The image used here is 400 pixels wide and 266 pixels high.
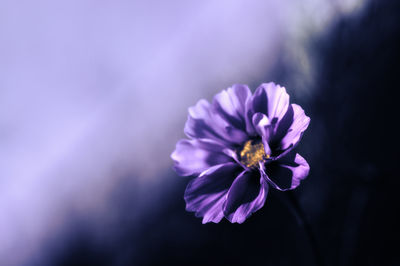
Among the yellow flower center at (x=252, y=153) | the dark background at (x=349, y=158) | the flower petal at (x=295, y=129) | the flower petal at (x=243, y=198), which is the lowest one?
the dark background at (x=349, y=158)

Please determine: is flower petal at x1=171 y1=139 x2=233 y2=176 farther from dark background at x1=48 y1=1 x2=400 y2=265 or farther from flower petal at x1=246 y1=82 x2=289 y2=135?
dark background at x1=48 y1=1 x2=400 y2=265

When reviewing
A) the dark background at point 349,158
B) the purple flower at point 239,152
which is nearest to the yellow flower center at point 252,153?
the purple flower at point 239,152

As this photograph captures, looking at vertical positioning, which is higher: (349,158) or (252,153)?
(252,153)

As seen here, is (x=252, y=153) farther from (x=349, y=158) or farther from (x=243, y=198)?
(x=349, y=158)

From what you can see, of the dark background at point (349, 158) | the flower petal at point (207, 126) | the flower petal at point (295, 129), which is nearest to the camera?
the flower petal at point (295, 129)

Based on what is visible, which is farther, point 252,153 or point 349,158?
point 349,158

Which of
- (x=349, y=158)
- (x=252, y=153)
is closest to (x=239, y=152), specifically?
(x=252, y=153)

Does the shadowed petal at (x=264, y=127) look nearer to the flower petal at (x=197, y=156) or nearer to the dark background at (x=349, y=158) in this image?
the flower petal at (x=197, y=156)

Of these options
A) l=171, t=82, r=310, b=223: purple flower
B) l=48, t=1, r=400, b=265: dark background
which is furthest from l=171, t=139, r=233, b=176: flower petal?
l=48, t=1, r=400, b=265: dark background
